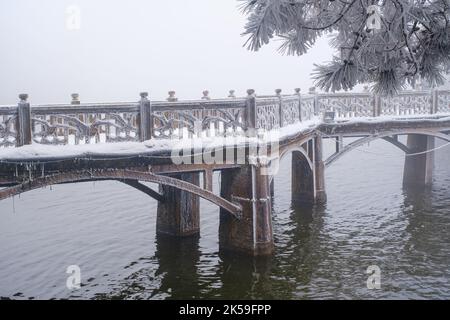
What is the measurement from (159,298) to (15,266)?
5.12 meters

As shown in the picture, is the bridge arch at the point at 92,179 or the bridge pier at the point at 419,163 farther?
the bridge pier at the point at 419,163

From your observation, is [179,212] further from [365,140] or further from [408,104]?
[408,104]

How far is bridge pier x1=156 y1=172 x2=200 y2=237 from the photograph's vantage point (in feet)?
51.7

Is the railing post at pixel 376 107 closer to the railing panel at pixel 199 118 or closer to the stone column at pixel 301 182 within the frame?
the stone column at pixel 301 182

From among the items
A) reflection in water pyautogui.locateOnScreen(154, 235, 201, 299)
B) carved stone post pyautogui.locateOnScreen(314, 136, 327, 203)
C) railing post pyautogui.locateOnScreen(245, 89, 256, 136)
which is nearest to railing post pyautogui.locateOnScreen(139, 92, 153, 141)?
railing post pyautogui.locateOnScreen(245, 89, 256, 136)

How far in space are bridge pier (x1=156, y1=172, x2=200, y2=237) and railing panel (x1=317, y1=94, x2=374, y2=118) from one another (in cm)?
733

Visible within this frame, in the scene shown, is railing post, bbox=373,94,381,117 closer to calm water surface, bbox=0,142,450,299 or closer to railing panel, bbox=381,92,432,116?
railing panel, bbox=381,92,432,116

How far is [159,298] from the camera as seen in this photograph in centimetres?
1224

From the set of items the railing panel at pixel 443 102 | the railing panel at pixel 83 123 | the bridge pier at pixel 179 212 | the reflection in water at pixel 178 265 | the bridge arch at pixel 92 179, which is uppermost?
the railing panel at pixel 443 102

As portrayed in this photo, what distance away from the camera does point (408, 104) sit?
72.8 ft

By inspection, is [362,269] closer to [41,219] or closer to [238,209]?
[238,209]

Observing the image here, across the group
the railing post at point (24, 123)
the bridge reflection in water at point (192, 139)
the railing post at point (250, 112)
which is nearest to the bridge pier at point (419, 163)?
the bridge reflection in water at point (192, 139)

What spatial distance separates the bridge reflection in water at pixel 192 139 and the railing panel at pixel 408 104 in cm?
19

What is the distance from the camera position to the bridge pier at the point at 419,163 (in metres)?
24.0
